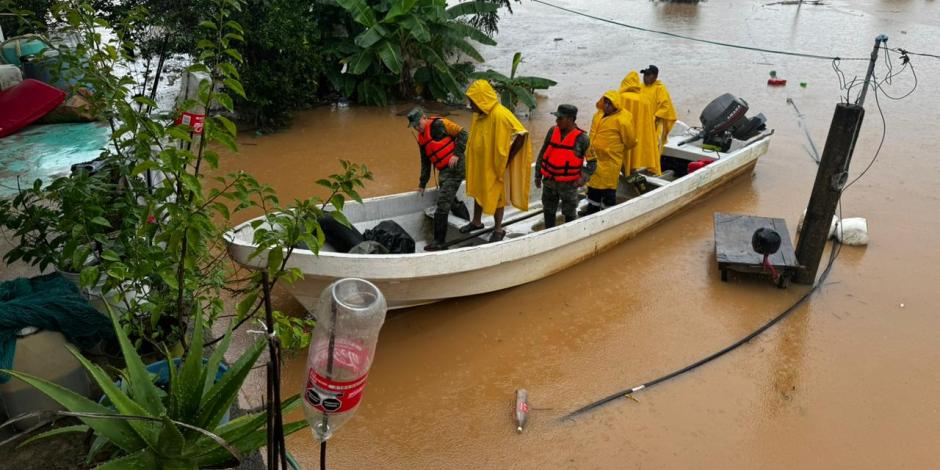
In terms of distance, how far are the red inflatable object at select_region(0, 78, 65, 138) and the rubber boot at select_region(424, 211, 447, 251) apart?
5492 millimetres

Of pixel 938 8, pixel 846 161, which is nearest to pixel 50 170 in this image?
pixel 846 161

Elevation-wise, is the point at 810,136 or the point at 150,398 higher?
the point at 150,398

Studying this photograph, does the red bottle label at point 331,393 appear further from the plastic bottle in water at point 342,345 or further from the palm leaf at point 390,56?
the palm leaf at point 390,56

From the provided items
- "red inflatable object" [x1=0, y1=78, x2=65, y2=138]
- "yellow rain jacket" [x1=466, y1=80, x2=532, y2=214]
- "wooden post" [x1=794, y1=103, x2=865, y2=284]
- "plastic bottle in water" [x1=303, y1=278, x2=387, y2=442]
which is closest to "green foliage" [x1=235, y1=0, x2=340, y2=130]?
"red inflatable object" [x1=0, y1=78, x2=65, y2=138]

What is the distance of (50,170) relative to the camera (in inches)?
273

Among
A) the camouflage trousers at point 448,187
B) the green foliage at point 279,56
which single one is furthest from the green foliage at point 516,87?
the camouflage trousers at point 448,187

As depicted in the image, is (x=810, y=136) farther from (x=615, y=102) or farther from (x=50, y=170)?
(x=50, y=170)

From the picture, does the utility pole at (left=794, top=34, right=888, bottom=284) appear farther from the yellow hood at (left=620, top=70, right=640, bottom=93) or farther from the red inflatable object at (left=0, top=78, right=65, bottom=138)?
the red inflatable object at (left=0, top=78, right=65, bottom=138)

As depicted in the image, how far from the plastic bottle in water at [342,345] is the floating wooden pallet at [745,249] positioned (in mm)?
5037

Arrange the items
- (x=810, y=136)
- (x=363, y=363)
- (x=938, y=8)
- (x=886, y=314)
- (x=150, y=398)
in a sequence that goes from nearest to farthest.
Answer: (x=363, y=363) → (x=150, y=398) → (x=886, y=314) → (x=810, y=136) → (x=938, y=8)

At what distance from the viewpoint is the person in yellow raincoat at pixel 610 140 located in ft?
21.4

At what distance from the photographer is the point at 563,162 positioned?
20.0 ft

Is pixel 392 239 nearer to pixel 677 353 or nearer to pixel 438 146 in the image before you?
pixel 438 146

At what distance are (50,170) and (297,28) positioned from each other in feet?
13.2
